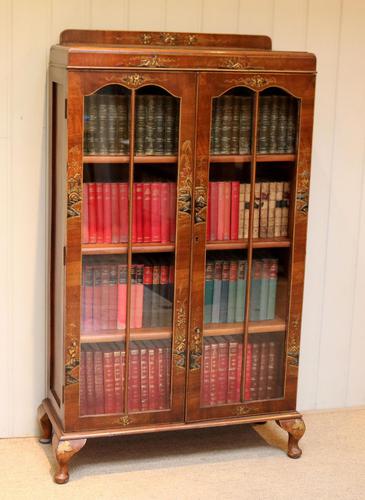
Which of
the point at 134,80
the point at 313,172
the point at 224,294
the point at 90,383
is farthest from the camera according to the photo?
the point at 313,172

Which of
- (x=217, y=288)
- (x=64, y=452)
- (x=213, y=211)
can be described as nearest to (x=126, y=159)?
(x=213, y=211)

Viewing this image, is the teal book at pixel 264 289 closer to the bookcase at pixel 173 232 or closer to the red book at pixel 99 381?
the bookcase at pixel 173 232

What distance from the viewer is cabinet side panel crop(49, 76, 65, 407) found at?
3340mm

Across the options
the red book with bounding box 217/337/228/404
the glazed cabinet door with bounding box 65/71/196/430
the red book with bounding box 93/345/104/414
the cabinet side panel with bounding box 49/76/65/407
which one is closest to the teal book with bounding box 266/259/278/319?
the red book with bounding box 217/337/228/404

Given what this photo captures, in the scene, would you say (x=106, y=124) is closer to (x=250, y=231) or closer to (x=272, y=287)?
(x=250, y=231)

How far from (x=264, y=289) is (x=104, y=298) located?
62 cm

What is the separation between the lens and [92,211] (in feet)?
10.7

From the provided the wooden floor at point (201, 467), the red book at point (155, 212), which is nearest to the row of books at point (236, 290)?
the red book at point (155, 212)

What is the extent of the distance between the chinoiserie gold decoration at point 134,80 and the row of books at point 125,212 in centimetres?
35

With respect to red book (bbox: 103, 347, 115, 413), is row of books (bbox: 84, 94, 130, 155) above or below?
above

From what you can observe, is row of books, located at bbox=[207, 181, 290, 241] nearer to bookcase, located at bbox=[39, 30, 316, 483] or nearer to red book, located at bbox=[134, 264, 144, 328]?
bookcase, located at bbox=[39, 30, 316, 483]

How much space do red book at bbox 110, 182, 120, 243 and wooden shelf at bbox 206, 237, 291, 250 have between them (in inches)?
13.4

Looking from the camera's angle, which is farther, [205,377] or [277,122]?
[205,377]

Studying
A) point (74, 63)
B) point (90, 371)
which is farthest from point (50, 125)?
point (90, 371)
